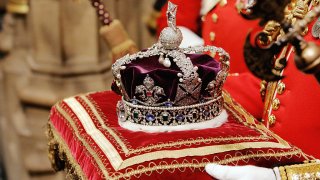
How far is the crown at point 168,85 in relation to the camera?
103 centimetres

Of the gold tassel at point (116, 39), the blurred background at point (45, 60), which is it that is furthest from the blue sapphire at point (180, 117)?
the blurred background at point (45, 60)

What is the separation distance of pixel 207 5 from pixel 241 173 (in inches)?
25.3

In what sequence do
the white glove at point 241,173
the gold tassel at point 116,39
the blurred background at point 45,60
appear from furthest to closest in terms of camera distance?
the blurred background at point 45,60 → the gold tassel at point 116,39 → the white glove at point 241,173

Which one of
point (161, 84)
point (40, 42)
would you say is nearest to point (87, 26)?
point (40, 42)

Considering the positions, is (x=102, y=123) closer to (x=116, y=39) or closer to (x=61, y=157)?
(x=61, y=157)

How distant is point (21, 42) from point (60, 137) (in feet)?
4.39

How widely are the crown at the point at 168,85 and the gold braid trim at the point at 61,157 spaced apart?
0.33ft

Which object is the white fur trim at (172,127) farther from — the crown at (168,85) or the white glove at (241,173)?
the white glove at (241,173)

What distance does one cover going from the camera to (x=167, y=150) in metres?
0.98

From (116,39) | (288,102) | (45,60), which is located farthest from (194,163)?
(45,60)

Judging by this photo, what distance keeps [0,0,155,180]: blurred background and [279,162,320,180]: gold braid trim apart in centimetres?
141

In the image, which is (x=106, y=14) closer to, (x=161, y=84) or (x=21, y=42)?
(x=161, y=84)

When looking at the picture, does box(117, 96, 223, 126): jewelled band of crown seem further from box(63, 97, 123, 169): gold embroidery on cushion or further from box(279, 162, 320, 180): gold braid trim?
box(279, 162, 320, 180): gold braid trim

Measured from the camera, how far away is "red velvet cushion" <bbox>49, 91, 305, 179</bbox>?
3.13 feet
